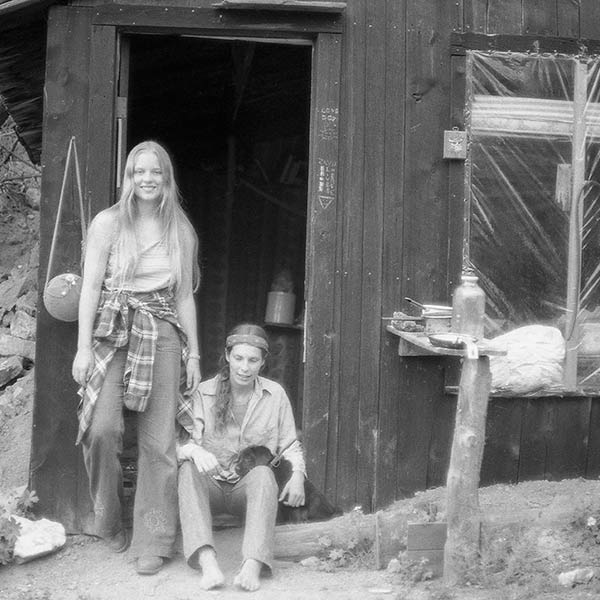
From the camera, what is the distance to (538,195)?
566 cm

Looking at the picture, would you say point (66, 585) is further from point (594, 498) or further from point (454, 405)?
point (594, 498)

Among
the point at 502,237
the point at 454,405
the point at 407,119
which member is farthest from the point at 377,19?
the point at 454,405

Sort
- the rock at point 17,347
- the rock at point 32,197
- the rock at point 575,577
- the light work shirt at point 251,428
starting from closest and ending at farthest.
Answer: the rock at point 575,577, the light work shirt at point 251,428, the rock at point 17,347, the rock at point 32,197

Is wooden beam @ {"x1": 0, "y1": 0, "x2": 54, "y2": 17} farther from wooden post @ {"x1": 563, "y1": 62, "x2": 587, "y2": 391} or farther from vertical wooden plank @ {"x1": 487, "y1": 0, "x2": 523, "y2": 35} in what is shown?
wooden post @ {"x1": 563, "y1": 62, "x2": 587, "y2": 391}

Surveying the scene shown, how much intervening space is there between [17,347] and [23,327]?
0.66 feet

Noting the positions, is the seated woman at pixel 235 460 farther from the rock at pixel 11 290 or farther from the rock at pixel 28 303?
the rock at pixel 11 290

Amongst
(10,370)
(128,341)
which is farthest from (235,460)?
(10,370)

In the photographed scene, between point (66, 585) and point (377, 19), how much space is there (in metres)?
3.27

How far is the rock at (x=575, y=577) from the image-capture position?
15.0ft

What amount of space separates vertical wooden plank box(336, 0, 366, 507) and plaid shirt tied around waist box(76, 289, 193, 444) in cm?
99

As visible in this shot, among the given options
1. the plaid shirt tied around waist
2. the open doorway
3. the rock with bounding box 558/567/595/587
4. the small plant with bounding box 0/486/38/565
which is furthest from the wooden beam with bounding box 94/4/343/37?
the open doorway

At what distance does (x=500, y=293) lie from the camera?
565 cm

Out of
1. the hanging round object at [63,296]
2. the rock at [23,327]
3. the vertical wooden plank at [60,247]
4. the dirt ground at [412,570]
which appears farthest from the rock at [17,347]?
the hanging round object at [63,296]

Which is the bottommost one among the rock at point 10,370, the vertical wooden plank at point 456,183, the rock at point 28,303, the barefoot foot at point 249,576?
the barefoot foot at point 249,576
